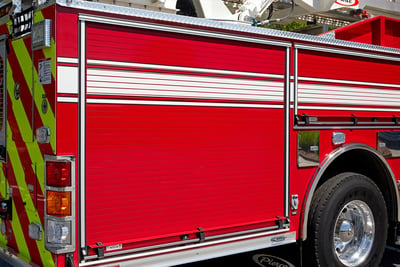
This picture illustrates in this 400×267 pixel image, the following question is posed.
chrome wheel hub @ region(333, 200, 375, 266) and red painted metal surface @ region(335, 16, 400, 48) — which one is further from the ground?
red painted metal surface @ region(335, 16, 400, 48)

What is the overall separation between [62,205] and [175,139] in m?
0.91

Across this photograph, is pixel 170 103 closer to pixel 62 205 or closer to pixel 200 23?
pixel 200 23

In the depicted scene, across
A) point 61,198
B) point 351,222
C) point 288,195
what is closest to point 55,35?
point 61,198

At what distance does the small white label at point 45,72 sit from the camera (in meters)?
3.25

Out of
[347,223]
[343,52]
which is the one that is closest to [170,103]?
[343,52]

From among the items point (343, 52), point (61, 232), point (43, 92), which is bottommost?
point (61, 232)

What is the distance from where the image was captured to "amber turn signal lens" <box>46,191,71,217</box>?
10.6 ft

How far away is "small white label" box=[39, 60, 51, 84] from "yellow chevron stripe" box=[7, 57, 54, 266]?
1.31ft

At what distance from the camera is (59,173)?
10.6 feet

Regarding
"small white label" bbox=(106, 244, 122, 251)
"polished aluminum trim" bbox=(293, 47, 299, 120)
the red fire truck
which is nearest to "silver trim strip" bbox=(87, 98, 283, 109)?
the red fire truck

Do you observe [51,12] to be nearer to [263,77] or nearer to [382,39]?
[263,77]

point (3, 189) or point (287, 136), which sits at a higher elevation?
point (287, 136)

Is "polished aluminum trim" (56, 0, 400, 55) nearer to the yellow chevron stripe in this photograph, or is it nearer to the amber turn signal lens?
the yellow chevron stripe

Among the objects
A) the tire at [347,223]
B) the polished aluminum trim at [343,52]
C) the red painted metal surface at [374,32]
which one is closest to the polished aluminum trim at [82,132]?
the polished aluminum trim at [343,52]
